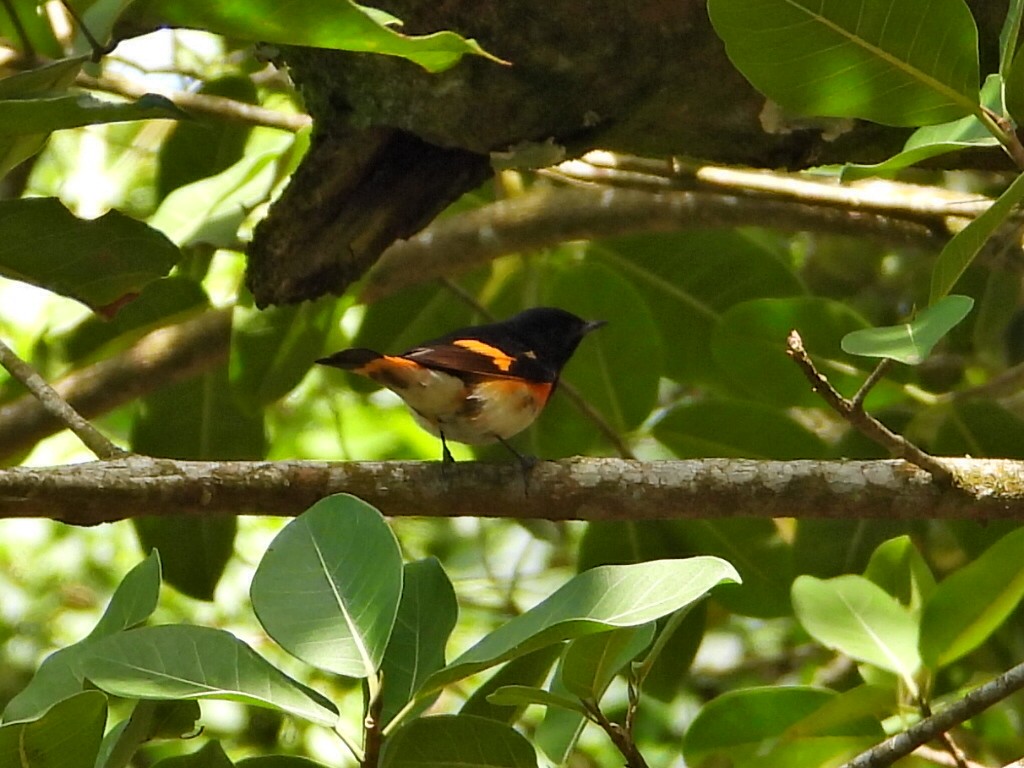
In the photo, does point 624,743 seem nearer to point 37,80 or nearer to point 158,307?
point 37,80

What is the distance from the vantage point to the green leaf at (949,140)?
6.02 ft

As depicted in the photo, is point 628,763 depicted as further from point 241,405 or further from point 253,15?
point 241,405

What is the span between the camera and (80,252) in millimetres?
2316

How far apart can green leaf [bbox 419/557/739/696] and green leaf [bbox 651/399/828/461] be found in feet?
4.88

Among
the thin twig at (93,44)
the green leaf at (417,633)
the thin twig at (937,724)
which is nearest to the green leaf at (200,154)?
the thin twig at (93,44)

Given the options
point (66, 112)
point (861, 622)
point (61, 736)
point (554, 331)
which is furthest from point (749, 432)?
point (61, 736)

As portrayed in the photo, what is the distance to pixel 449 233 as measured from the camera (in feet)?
10.5

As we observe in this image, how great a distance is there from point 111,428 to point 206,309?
143cm

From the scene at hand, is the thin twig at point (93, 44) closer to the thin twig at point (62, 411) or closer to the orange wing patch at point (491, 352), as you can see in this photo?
the thin twig at point (62, 411)

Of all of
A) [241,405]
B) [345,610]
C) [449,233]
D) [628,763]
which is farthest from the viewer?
[449,233]

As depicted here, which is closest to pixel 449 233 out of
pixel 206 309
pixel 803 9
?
pixel 206 309

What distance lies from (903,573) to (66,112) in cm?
174

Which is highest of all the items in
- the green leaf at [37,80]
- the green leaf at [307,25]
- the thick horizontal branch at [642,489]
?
the green leaf at [307,25]

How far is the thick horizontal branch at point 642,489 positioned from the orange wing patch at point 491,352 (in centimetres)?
102
